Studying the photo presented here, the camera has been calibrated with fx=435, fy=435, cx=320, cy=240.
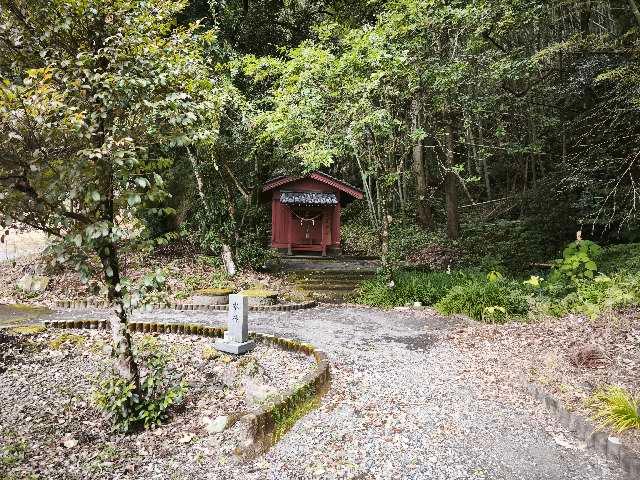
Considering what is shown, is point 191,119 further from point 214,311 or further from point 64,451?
point 214,311

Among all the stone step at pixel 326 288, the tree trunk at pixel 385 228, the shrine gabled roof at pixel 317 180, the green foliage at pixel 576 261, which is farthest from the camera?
the shrine gabled roof at pixel 317 180

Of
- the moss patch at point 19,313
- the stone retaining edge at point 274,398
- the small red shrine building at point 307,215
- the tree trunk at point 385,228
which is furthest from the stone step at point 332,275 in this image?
the moss patch at point 19,313

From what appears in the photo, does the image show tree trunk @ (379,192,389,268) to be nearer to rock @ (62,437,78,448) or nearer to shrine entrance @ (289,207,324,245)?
shrine entrance @ (289,207,324,245)

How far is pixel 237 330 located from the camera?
20.3ft

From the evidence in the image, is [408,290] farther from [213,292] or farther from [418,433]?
[418,433]

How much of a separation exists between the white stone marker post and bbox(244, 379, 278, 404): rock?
0.96 meters

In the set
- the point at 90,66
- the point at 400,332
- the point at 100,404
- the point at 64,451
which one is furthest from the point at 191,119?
the point at 400,332

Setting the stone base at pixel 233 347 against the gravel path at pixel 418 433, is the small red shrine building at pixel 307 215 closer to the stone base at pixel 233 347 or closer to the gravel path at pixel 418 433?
the stone base at pixel 233 347

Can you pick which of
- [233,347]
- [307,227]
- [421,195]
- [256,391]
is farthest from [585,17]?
[256,391]

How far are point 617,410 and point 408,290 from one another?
20.9 feet

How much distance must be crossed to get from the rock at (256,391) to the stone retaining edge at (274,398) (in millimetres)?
423

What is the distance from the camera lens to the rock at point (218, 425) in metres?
4.11

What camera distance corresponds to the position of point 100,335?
23.5ft

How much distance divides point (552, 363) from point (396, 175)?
5.60 meters
